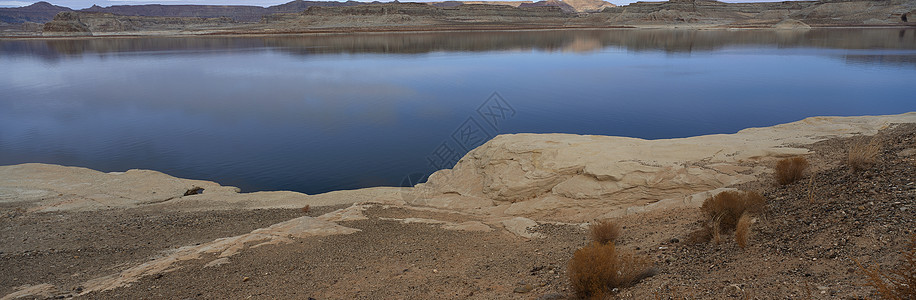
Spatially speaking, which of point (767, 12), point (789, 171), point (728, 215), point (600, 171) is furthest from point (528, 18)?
point (728, 215)

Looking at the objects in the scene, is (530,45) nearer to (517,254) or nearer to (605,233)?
(605,233)

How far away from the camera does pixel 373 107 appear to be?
64.3 feet

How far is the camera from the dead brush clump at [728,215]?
4.61 metres

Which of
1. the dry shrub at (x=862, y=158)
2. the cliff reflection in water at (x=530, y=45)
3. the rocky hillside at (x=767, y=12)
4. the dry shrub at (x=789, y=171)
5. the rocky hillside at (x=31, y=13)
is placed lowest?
the dry shrub at (x=789, y=171)

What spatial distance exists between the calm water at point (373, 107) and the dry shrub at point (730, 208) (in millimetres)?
7757

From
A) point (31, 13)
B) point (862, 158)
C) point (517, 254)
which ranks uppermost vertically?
point (31, 13)

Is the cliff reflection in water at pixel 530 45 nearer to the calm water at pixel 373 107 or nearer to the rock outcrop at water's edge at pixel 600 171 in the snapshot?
the calm water at pixel 373 107

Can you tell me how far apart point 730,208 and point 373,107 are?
52.4 feet

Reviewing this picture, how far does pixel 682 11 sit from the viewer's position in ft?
319

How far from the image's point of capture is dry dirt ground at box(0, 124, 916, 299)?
12.0 ft

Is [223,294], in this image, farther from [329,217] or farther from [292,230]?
[329,217]

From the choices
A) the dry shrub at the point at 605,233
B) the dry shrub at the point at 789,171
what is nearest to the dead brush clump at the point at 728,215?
the dry shrub at the point at 605,233

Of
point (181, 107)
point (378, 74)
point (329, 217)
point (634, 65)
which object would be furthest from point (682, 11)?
point (329, 217)

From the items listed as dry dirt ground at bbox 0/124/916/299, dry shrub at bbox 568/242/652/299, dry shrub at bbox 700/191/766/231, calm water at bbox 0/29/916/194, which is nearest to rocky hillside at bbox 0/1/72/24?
calm water at bbox 0/29/916/194
